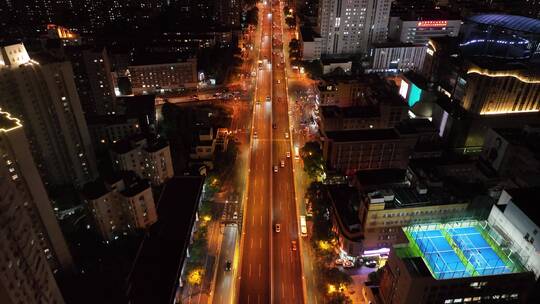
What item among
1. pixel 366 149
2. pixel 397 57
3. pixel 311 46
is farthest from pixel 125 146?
pixel 397 57

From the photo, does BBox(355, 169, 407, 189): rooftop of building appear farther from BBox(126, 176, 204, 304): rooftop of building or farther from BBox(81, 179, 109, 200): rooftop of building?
BBox(81, 179, 109, 200): rooftop of building

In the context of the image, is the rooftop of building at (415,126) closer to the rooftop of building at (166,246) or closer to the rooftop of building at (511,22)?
the rooftop of building at (166,246)

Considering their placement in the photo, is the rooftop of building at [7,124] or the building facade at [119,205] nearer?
the rooftop of building at [7,124]

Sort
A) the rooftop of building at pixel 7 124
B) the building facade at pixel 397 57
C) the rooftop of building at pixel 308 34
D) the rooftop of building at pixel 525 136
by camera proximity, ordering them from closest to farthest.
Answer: the rooftop of building at pixel 7 124
the rooftop of building at pixel 525 136
the building facade at pixel 397 57
the rooftop of building at pixel 308 34

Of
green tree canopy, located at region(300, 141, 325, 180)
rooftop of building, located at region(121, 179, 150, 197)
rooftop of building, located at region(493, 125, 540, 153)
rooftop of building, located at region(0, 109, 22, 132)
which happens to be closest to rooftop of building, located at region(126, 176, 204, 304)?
rooftop of building, located at region(121, 179, 150, 197)

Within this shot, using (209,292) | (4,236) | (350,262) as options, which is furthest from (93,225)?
(350,262)

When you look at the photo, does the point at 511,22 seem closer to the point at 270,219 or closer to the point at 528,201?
the point at 528,201

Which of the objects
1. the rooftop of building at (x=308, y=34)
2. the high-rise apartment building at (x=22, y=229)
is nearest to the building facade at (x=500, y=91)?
the rooftop of building at (x=308, y=34)
